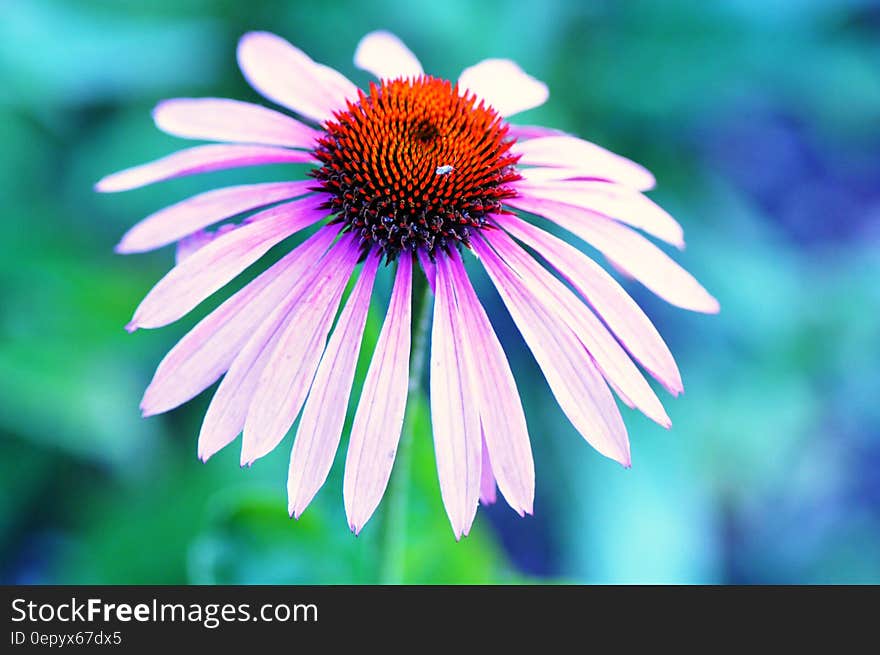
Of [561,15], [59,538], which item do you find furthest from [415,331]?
[561,15]

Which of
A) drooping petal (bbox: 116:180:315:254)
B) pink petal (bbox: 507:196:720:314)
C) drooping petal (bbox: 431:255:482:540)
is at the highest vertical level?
drooping petal (bbox: 116:180:315:254)

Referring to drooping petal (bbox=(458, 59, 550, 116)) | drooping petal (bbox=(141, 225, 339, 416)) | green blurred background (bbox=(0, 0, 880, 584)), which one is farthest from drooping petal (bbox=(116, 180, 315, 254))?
green blurred background (bbox=(0, 0, 880, 584))

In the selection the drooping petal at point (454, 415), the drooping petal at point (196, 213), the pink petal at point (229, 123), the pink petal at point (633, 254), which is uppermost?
the pink petal at point (229, 123)

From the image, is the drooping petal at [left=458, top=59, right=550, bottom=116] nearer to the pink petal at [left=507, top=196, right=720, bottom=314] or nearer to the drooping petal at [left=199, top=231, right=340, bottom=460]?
the pink petal at [left=507, top=196, right=720, bottom=314]

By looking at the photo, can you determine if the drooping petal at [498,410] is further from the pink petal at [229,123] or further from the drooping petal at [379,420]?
the pink petal at [229,123]

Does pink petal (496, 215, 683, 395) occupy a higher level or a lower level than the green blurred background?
lower

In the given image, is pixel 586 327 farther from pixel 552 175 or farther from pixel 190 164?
pixel 190 164

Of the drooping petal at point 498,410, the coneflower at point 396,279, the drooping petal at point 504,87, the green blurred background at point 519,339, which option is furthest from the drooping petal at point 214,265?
the green blurred background at point 519,339
